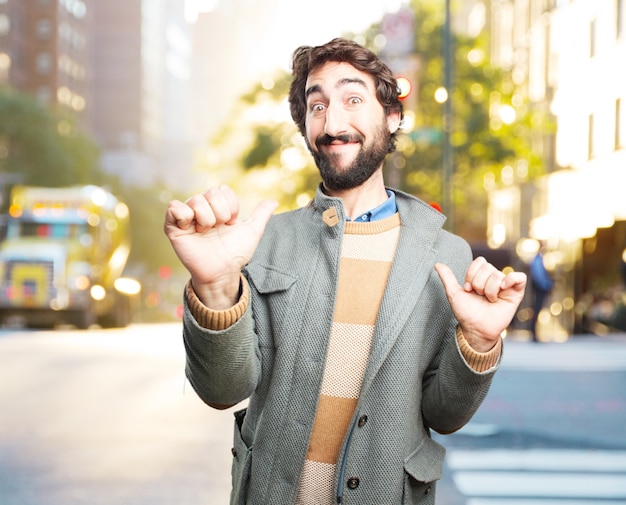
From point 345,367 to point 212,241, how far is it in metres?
0.51

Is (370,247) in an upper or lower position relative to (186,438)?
upper

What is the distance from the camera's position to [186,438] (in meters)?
9.77

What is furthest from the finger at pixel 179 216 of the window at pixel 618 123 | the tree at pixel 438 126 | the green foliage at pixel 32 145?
the green foliage at pixel 32 145

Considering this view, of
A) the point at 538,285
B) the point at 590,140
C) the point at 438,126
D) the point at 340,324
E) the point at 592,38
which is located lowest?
the point at 538,285

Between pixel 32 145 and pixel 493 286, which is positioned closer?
pixel 493 286

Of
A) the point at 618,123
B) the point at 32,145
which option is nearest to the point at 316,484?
the point at 618,123

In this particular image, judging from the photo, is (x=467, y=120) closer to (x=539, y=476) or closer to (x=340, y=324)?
(x=539, y=476)

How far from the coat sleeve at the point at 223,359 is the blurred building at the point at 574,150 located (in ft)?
77.4

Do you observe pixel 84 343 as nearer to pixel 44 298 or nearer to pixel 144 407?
pixel 44 298

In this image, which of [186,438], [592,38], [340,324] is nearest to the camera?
[340,324]

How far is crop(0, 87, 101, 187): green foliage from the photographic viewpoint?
5438 cm

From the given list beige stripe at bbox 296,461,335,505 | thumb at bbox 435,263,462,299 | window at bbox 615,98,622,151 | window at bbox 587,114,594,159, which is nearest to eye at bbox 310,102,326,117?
thumb at bbox 435,263,462,299

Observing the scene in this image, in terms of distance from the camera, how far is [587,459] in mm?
9172

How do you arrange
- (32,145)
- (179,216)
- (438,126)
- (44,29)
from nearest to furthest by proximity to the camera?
1. (179,216)
2. (438,126)
3. (32,145)
4. (44,29)
